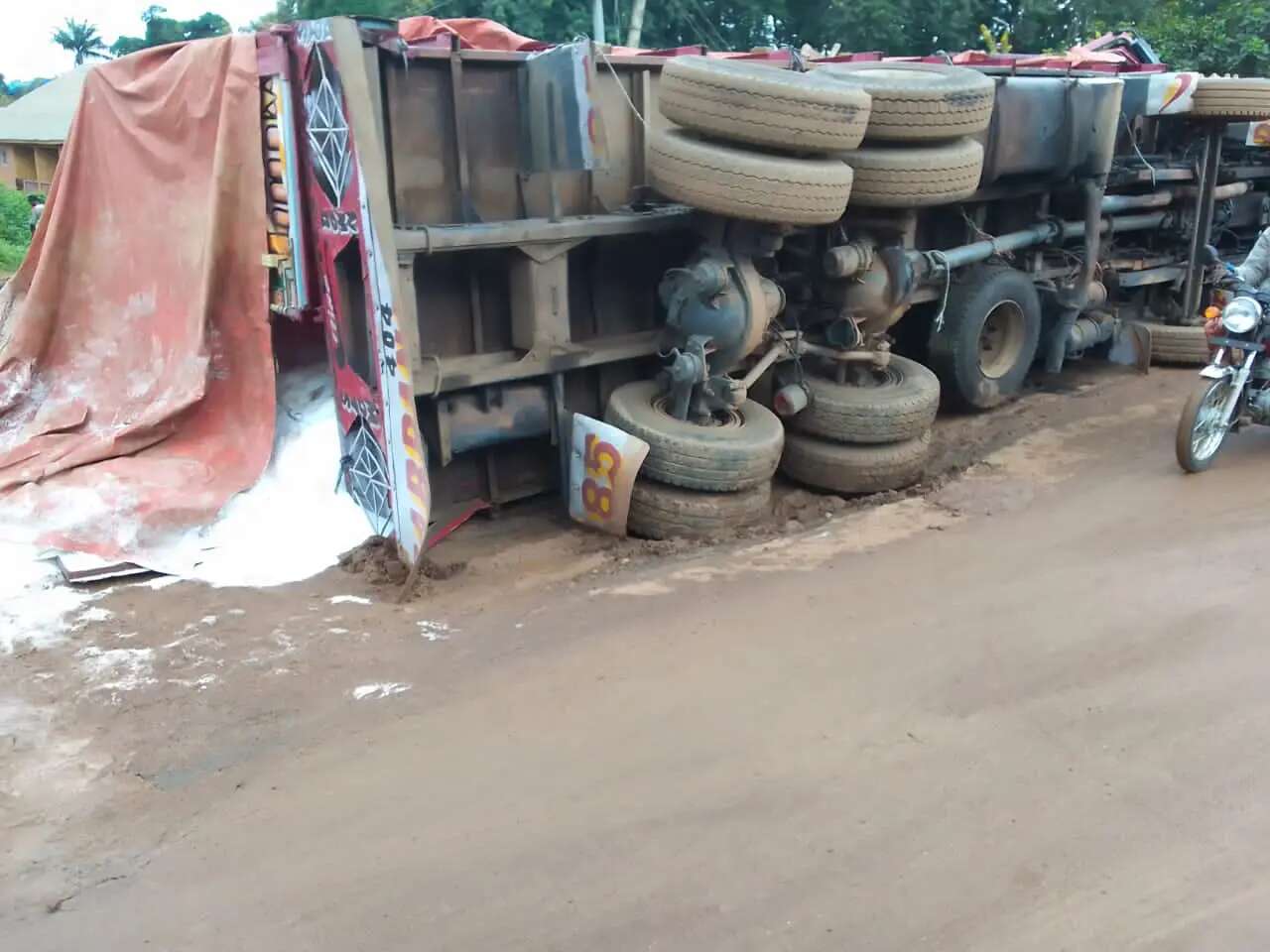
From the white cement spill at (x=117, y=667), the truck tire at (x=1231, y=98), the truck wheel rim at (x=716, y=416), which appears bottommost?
the white cement spill at (x=117, y=667)

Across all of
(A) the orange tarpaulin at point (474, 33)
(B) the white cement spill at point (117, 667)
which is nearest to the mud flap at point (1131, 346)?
(A) the orange tarpaulin at point (474, 33)

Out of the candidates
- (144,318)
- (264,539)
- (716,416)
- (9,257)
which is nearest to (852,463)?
(716,416)

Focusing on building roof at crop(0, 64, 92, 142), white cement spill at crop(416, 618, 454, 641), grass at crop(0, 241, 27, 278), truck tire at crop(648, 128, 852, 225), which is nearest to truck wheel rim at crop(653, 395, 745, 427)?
truck tire at crop(648, 128, 852, 225)

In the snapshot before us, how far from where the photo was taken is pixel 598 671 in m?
4.19

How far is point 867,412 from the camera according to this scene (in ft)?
20.8

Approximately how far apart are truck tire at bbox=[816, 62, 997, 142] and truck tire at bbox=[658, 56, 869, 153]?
18.1 inches

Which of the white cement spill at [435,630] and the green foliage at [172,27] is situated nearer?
the white cement spill at [435,630]

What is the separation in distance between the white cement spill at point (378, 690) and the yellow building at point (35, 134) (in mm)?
21656

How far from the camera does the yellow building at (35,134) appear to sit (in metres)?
22.9

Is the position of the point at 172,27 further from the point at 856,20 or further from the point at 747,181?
the point at 747,181

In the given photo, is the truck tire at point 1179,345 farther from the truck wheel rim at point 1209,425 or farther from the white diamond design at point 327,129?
the white diamond design at point 327,129

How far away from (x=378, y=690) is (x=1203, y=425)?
495cm

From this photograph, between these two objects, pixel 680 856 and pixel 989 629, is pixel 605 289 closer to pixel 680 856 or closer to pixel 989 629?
pixel 989 629

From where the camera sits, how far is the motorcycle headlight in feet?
20.9
